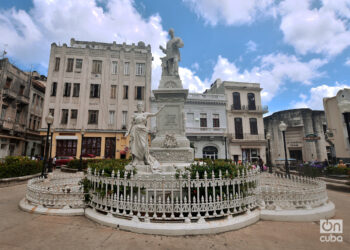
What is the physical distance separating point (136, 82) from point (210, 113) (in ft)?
38.8

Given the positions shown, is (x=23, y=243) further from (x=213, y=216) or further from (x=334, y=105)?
(x=334, y=105)

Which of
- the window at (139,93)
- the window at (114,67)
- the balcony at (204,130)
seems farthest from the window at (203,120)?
the window at (114,67)

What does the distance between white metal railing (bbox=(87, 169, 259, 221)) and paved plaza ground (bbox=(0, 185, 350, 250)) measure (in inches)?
17.3

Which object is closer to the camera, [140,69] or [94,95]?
[94,95]

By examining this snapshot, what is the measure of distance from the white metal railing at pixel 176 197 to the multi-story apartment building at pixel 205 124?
19.8 metres

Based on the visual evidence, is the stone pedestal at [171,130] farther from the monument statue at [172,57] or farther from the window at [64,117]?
the window at [64,117]

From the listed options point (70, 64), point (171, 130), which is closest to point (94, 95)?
point (70, 64)

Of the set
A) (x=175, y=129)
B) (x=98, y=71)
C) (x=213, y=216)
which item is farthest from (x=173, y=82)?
(x=98, y=71)

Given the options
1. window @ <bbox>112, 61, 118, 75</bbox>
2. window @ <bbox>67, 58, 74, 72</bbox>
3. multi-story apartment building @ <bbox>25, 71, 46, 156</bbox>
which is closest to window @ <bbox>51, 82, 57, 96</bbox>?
window @ <bbox>67, 58, 74, 72</bbox>

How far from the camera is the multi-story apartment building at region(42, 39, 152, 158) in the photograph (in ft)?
76.0

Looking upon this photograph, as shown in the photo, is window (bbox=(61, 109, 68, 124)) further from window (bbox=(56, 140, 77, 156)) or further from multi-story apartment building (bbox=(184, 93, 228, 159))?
multi-story apartment building (bbox=(184, 93, 228, 159))

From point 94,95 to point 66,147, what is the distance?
25.6ft

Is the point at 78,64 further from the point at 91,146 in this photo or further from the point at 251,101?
the point at 251,101

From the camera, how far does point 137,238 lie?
3.25m
